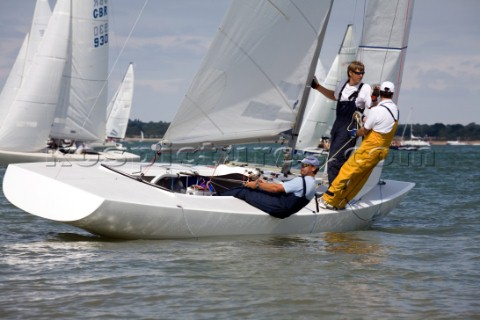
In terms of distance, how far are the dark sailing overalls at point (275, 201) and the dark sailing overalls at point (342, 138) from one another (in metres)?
1.18

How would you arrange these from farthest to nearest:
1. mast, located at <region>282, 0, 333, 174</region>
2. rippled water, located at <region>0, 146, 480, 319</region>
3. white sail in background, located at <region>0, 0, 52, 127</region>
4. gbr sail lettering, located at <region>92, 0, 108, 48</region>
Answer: white sail in background, located at <region>0, 0, 52, 127</region>
gbr sail lettering, located at <region>92, 0, 108, 48</region>
mast, located at <region>282, 0, 333, 174</region>
rippled water, located at <region>0, 146, 480, 319</region>

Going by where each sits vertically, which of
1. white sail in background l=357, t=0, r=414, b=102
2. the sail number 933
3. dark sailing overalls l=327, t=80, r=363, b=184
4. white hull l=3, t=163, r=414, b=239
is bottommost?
white hull l=3, t=163, r=414, b=239

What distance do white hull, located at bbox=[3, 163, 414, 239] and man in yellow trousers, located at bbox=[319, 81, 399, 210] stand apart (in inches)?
10.9

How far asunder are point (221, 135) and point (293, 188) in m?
1.67

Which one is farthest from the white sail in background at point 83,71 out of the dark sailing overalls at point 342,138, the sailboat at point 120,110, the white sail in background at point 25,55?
the sailboat at point 120,110

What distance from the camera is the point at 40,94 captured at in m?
24.8

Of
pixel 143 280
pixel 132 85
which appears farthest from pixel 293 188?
pixel 132 85

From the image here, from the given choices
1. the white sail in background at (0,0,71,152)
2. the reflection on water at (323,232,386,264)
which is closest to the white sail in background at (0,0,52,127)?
the white sail in background at (0,0,71,152)

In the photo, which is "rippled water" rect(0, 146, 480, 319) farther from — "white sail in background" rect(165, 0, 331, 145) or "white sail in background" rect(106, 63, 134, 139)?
"white sail in background" rect(106, 63, 134, 139)

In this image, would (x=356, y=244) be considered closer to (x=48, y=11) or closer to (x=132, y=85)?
(x=48, y=11)

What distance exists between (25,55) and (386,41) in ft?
73.1

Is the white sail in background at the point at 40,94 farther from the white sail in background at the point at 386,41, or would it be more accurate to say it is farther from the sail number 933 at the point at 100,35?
the white sail in background at the point at 386,41

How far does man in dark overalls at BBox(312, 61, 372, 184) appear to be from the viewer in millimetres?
10047

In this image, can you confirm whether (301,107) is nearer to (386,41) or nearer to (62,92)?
(386,41)
